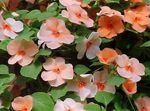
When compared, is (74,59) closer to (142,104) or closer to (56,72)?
(56,72)

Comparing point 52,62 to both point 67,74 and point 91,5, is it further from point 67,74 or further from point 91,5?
point 91,5

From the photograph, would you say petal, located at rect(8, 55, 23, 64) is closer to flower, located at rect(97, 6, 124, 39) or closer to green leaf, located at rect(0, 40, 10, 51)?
green leaf, located at rect(0, 40, 10, 51)

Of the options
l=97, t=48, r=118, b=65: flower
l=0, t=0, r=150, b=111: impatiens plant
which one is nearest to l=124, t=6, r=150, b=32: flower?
l=0, t=0, r=150, b=111: impatiens plant

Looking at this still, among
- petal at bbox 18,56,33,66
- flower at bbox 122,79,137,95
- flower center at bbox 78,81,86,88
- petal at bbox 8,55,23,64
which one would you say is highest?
petal at bbox 8,55,23,64

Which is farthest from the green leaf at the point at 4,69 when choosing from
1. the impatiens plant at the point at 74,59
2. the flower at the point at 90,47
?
the flower at the point at 90,47

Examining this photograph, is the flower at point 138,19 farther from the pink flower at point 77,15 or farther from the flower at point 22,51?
the flower at point 22,51

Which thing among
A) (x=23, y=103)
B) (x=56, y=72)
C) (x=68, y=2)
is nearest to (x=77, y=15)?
(x=68, y=2)
